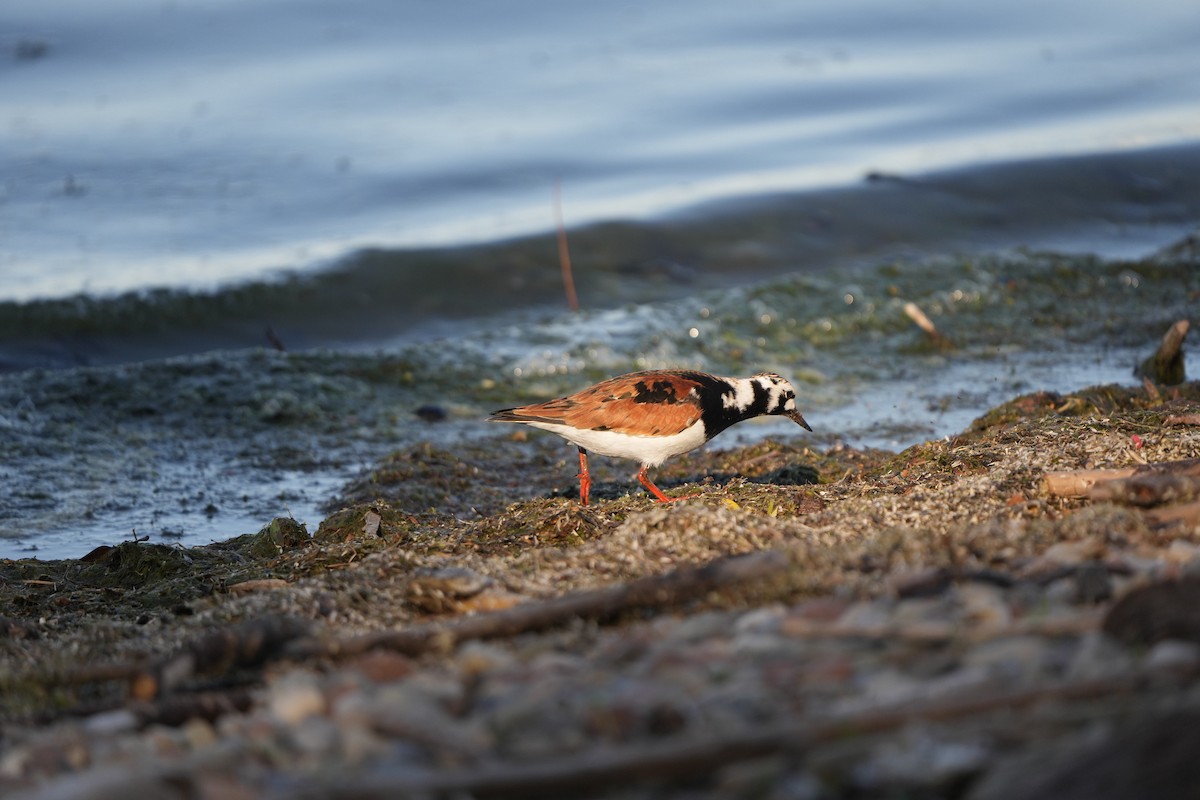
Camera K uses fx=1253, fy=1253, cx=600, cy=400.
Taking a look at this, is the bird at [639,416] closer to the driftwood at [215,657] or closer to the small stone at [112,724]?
the driftwood at [215,657]

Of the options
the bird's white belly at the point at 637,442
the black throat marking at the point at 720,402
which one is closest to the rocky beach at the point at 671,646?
the bird's white belly at the point at 637,442

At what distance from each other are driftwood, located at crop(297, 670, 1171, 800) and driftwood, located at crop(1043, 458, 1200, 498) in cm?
232

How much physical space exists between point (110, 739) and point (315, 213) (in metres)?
11.3

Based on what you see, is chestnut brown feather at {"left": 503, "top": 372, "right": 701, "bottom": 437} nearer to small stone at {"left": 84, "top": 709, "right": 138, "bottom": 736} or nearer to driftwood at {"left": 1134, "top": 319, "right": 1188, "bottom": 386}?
small stone at {"left": 84, "top": 709, "right": 138, "bottom": 736}

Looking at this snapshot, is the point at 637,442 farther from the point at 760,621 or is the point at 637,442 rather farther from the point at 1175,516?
the point at 760,621

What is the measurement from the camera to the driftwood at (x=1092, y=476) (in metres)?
4.95

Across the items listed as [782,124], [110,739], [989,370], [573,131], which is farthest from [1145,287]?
[110,739]

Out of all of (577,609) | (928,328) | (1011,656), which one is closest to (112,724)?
(577,609)

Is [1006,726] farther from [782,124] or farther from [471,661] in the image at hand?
[782,124]

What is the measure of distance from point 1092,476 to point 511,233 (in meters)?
9.18

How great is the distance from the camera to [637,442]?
657 cm

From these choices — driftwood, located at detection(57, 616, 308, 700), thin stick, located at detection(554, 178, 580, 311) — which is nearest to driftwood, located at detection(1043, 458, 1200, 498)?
driftwood, located at detection(57, 616, 308, 700)

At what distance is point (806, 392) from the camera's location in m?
9.97

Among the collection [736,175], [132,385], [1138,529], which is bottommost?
[1138,529]
